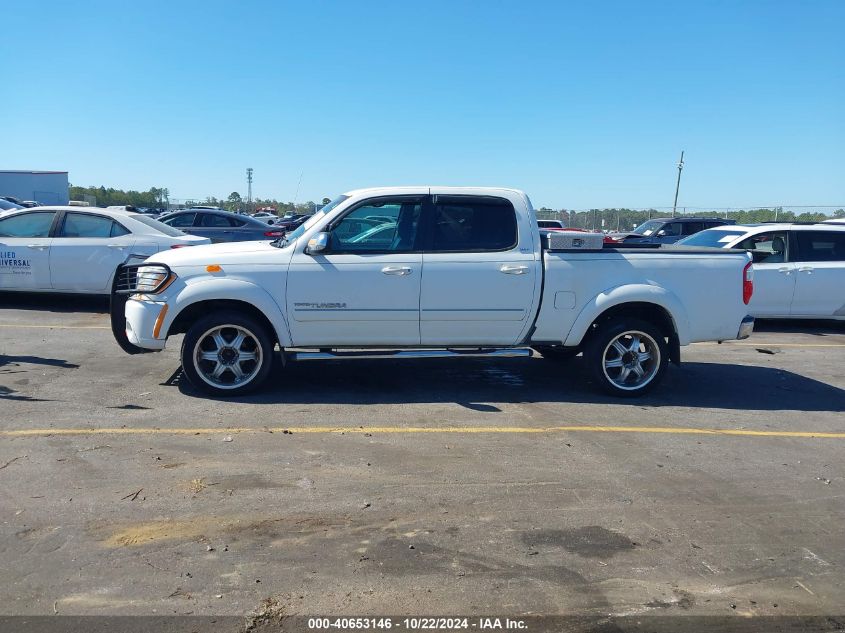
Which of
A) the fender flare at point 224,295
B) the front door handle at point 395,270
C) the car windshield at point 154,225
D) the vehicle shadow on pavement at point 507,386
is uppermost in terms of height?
the car windshield at point 154,225

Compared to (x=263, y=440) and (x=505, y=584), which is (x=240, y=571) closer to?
(x=505, y=584)

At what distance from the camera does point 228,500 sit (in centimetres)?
470

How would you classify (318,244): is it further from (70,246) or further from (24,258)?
(24,258)

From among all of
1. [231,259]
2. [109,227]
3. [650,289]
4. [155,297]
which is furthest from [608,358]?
[109,227]

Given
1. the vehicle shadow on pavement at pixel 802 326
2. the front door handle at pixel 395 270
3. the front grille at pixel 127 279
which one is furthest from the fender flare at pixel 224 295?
the vehicle shadow on pavement at pixel 802 326

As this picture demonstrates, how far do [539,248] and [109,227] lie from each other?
24.6ft

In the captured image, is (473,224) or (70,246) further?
(70,246)

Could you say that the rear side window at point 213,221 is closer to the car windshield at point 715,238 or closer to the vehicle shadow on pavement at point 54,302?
the vehicle shadow on pavement at point 54,302

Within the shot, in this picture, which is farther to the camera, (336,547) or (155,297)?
(155,297)

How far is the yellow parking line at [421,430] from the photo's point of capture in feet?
19.3

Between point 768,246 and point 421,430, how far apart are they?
26.2 feet

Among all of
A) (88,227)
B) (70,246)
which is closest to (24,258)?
(70,246)

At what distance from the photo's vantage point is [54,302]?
41.2ft

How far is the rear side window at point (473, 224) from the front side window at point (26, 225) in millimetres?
7463
